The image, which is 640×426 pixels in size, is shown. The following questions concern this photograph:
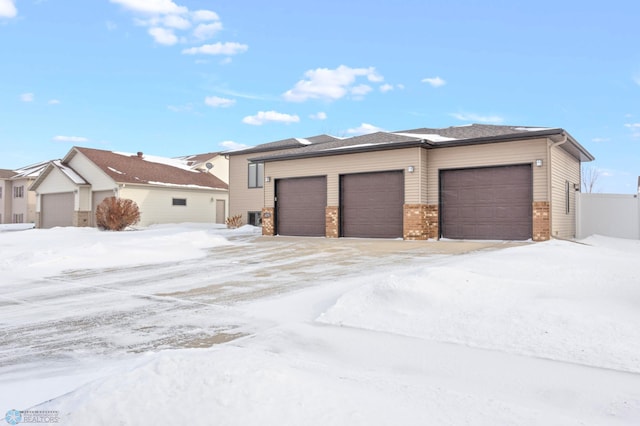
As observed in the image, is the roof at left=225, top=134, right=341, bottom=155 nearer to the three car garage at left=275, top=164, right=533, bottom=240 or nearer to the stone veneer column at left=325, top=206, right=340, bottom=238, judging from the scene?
the three car garage at left=275, top=164, right=533, bottom=240

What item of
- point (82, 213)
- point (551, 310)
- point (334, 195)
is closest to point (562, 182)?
point (334, 195)

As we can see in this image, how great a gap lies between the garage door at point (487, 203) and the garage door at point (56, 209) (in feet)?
78.5

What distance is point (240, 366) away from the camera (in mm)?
3143

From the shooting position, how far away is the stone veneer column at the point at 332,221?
18016 millimetres

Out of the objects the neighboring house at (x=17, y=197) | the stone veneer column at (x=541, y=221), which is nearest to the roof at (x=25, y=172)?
the neighboring house at (x=17, y=197)

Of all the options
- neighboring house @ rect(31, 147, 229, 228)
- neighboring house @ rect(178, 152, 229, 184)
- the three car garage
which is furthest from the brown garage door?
neighboring house @ rect(178, 152, 229, 184)

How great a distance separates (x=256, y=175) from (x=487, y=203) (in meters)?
14.2

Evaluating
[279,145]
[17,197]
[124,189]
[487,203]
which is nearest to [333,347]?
[487,203]

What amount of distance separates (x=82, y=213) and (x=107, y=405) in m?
28.5

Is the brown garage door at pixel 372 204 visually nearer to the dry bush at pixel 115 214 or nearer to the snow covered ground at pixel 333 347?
the snow covered ground at pixel 333 347

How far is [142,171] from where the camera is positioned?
29031mm

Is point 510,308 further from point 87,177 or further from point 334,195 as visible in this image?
point 87,177

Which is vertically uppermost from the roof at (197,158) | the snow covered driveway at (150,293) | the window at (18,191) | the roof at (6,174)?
the roof at (197,158)

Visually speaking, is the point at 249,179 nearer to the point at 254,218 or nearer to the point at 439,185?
the point at 254,218
